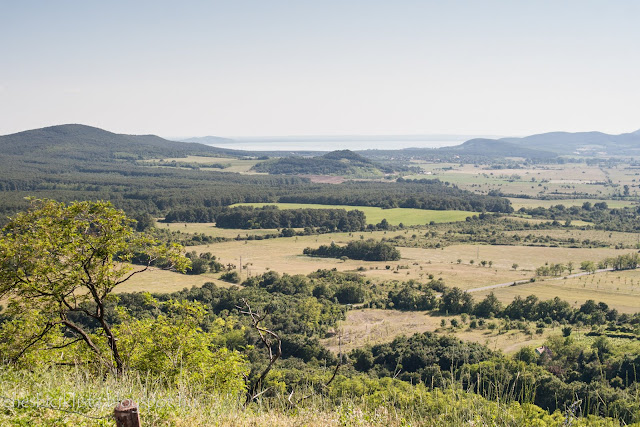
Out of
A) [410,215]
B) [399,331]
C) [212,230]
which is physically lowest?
[399,331]

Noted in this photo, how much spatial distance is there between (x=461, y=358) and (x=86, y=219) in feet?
102

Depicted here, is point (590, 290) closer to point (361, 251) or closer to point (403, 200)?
point (361, 251)

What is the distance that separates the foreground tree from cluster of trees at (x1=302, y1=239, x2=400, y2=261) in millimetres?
75696

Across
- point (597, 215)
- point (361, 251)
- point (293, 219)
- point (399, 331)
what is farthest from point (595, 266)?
point (293, 219)

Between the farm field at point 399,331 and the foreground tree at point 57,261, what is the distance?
105 ft

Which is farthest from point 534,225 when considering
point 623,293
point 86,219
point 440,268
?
point 86,219

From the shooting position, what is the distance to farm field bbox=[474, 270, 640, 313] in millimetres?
58750

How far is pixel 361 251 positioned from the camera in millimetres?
92188

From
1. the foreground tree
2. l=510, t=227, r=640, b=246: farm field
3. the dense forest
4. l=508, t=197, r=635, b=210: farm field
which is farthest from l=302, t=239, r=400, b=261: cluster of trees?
l=508, t=197, r=635, b=210: farm field

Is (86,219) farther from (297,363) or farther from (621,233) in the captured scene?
(621,233)

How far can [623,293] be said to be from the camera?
6272 cm

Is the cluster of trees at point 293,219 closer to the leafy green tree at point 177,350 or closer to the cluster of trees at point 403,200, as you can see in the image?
the cluster of trees at point 403,200

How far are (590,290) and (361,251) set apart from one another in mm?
38603

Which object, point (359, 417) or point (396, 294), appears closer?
point (359, 417)
